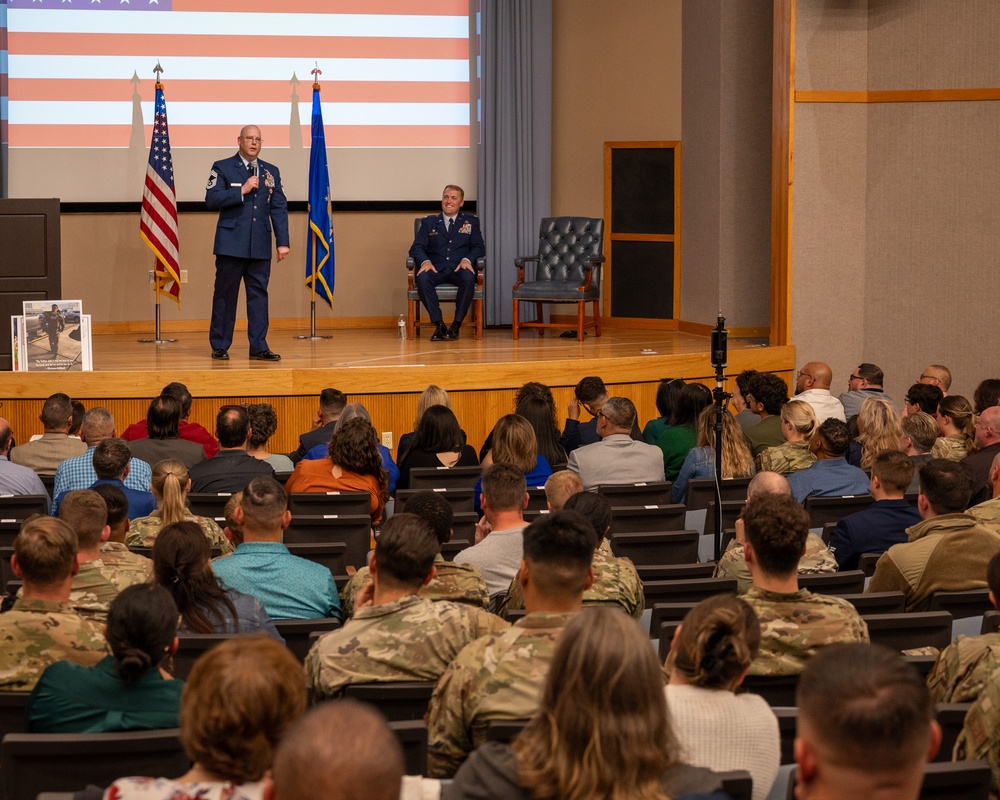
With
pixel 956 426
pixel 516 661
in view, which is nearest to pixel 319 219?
pixel 956 426

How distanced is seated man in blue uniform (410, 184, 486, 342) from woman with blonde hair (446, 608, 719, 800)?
793cm

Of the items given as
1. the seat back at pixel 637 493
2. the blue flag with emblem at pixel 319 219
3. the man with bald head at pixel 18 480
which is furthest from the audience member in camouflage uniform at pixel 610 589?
the blue flag with emblem at pixel 319 219

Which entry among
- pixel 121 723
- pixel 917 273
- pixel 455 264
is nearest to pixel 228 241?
pixel 455 264

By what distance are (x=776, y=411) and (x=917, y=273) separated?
336 cm

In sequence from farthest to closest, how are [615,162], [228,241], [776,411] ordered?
1. [615,162]
2. [228,241]
3. [776,411]

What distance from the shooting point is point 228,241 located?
26.8 feet

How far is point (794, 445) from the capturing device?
18.0 ft

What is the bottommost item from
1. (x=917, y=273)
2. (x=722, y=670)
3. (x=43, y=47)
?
(x=722, y=670)

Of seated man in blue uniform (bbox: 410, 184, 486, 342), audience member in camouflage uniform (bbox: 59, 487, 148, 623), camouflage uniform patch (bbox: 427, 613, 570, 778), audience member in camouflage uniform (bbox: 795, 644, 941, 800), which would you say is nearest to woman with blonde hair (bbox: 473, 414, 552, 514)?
audience member in camouflage uniform (bbox: 59, 487, 148, 623)

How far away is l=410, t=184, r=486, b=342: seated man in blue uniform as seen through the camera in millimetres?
9719

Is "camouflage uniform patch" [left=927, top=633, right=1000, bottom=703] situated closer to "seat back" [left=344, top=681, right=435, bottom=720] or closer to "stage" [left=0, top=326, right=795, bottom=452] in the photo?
"seat back" [left=344, top=681, right=435, bottom=720]

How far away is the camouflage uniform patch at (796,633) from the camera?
280cm

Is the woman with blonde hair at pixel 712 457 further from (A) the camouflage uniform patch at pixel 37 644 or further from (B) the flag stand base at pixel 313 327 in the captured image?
(B) the flag stand base at pixel 313 327

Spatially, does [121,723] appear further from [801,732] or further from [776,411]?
[776,411]
